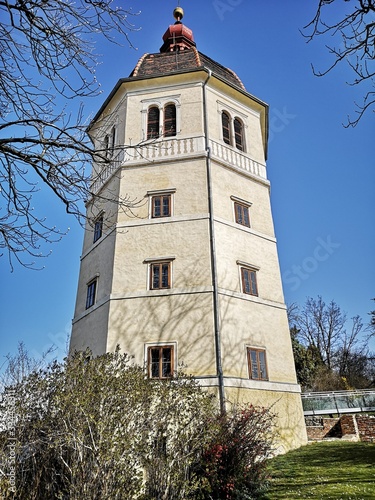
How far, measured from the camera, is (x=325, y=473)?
361 inches

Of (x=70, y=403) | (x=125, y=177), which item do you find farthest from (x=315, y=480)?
(x=125, y=177)

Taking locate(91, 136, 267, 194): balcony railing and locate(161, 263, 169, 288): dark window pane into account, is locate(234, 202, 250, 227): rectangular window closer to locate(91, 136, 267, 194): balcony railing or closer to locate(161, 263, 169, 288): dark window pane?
locate(91, 136, 267, 194): balcony railing

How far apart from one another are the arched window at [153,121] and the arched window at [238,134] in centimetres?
350

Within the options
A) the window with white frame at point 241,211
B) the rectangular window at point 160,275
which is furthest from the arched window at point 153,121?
the rectangular window at point 160,275

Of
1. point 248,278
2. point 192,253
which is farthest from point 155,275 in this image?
point 248,278

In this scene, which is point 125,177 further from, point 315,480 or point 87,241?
point 315,480

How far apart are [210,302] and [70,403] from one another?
6.54 metres

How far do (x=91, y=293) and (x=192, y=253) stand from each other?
14.2 ft

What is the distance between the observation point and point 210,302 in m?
13.0

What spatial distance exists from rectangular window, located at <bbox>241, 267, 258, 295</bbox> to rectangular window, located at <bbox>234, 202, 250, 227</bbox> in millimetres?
1993

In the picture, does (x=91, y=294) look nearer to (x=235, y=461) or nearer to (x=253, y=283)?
(x=253, y=283)

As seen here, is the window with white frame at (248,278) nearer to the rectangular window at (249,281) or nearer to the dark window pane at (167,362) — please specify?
the rectangular window at (249,281)

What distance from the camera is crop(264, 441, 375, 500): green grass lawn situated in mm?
7711

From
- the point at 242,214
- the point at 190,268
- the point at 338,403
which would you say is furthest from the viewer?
the point at 338,403
